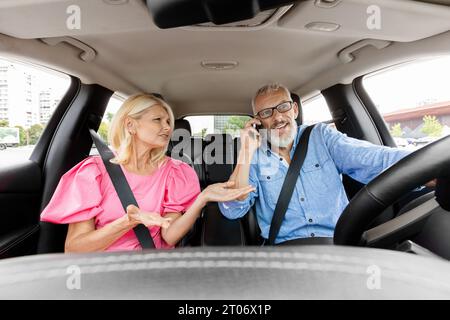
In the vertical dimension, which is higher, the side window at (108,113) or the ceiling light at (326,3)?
the ceiling light at (326,3)

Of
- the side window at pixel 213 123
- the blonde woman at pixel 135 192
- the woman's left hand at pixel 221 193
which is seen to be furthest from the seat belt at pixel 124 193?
the side window at pixel 213 123

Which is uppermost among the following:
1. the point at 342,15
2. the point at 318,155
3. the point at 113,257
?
the point at 342,15

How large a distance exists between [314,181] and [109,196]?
106 centimetres

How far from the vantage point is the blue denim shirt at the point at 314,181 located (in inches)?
69.2

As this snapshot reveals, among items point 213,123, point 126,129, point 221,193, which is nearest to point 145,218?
point 221,193

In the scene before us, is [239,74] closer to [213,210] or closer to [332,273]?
[213,210]

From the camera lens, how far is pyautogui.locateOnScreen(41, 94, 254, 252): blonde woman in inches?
58.2

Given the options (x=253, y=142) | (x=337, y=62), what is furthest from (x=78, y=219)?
(x=337, y=62)

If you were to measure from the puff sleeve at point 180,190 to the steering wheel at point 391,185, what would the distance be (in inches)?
35.6

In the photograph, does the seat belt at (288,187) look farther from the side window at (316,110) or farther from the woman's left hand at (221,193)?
the side window at (316,110)

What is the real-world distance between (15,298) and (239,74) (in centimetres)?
213

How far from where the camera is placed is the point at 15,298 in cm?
43

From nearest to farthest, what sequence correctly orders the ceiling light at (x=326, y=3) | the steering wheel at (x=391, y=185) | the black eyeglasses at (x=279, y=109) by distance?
1. the steering wheel at (x=391, y=185)
2. the ceiling light at (x=326, y=3)
3. the black eyeglasses at (x=279, y=109)
